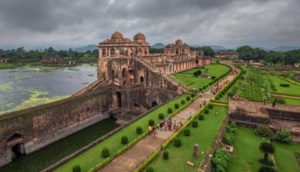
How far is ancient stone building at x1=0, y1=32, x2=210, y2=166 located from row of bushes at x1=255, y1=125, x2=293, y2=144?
45.6 feet

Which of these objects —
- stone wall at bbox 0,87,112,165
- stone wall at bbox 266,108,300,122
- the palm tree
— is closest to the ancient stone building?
stone wall at bbox 0,87,112,165

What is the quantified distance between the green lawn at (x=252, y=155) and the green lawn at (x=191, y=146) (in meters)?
2.30

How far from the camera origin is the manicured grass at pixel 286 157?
654 inches

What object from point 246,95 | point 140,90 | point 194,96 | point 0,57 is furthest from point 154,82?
point 0,57

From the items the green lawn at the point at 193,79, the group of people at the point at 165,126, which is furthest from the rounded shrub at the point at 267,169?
the green lawn at the point at 193,79

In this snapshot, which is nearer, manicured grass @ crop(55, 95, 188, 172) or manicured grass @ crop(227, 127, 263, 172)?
manicured grass @ crop(55, 95, 188, 172)

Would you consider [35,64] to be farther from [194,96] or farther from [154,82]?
[194,96]

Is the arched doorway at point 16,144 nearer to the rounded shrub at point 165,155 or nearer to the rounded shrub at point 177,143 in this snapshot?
the rounded shrub at point 165,155

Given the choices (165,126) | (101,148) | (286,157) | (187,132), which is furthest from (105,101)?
(286,157)

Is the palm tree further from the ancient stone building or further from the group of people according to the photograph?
the ancient stone building

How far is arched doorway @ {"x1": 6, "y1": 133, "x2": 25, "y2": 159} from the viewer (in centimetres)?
2098

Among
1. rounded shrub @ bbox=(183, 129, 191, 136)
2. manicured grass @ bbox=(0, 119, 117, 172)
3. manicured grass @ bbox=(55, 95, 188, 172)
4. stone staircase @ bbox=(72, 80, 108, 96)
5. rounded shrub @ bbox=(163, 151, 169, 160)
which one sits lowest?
manicured grass @ bbox=(0, 119, 117, 172)

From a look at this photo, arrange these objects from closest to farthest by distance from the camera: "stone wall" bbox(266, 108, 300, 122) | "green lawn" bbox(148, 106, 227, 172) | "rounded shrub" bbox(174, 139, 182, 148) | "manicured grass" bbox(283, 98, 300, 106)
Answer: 1. "green lawn" bbox(148, 106, 227, 172)
2. "rounded shrub" bbox(174, 139, 182, 148)
3. "stone wall" bbox(266, 108, 300, 122)
4. "manicured grass" bbox(283, 98, 300, 106)

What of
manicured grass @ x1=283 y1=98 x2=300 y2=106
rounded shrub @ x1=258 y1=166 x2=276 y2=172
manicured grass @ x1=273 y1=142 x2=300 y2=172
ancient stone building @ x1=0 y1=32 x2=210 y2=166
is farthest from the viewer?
manicured grass @ x1=283 y1=98 x2=300 y2=106
